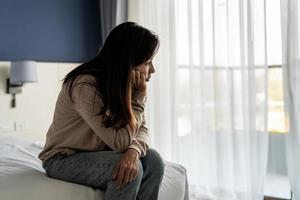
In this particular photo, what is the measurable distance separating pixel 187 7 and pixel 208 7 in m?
0.20

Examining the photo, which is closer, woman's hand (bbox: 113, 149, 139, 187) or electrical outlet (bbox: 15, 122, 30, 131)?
woman's hand (bbox: 113, 149, 139, 187)

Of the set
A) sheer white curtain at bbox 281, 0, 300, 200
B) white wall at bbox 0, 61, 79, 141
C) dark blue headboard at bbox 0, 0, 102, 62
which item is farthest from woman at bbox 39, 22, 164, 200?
Result: dark blue headboard at bbox 0, 0, 102, 62

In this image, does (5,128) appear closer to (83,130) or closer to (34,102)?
(34,102)

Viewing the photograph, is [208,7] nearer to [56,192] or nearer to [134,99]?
[134,99]

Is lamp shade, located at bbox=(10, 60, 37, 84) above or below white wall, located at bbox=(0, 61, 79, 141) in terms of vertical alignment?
above

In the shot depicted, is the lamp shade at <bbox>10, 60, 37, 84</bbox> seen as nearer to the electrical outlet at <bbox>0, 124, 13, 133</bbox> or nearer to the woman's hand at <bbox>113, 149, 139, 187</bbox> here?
the electrical outlet at <bbox>0, 124, 13, 133</bbox>

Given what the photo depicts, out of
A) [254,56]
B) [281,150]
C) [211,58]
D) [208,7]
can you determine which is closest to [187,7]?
[208,7]

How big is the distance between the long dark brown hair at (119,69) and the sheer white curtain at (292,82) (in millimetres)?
1400

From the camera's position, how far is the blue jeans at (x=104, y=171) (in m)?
1.28

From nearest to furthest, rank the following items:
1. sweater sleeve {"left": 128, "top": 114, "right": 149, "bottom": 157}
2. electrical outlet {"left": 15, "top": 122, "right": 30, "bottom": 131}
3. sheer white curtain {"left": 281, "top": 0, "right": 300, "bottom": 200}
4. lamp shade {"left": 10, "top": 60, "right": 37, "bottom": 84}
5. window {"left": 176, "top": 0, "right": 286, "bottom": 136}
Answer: sweater sleeve {"left": 128, "top": 114, "right": 149, "bottom": 157}, sheer white curtain {"left": 281, "top": 0, "right": 300, "bottom": 200}, window {"left": 176, "top": 0, "right": 286, "bottom": 136}, lamp shade {"left": 10, "top": 60, "right": 37, "bottom": 84}, electrical outlet {"left": 15, "top": 122, "right": 30, "bottom": 131}

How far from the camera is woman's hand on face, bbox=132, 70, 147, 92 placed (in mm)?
1490

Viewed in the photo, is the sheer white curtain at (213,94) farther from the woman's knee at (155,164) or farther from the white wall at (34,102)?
the woman's knee at (155,164)

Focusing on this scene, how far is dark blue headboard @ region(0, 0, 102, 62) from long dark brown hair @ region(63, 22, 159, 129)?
1840 millimetres

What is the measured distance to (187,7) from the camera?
3018mm
